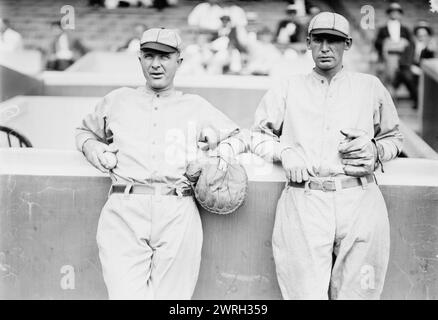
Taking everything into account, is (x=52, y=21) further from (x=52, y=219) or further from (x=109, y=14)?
(x=52, y=219)

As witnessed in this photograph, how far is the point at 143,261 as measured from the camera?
8.27 ft

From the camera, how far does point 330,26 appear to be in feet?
8.64

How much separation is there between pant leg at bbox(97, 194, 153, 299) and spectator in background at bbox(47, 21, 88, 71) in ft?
15.6

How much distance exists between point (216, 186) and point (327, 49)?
74 cm

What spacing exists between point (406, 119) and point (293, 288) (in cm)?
446

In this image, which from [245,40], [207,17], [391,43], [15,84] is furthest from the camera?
[207,17]

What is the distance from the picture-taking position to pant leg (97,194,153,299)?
8.09 feet

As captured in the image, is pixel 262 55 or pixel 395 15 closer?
pixel 395 15

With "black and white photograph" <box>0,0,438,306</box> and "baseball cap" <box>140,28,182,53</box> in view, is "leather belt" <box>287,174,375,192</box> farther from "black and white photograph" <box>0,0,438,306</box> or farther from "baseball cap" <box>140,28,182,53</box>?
"baseball cap" <box>140,28,182,53</box>

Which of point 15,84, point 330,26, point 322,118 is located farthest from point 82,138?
point 15,84

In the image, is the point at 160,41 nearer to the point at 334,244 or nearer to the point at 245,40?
the point at 334,244

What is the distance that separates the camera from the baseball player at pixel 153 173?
252 cm

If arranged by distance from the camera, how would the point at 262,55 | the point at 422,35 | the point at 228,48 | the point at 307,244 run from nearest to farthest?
1. the point at 307,244
2. the point at 422,35
3. the point at 228,48
4. the point at 262,55
